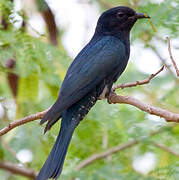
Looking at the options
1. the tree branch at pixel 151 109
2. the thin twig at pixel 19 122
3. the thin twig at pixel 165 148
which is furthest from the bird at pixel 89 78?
the thin twig at pixel 165 148

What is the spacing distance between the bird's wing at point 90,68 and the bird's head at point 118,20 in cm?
22

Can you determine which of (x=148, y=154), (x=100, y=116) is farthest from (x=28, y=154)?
(x=148, y=154)

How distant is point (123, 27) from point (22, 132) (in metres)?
1.39

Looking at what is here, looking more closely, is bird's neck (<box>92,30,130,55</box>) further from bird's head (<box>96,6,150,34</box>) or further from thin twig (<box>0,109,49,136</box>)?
thin twig (<box>0,109,49,136</box>)

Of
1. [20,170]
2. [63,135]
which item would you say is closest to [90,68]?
[63,135]

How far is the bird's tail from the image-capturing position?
3.80m

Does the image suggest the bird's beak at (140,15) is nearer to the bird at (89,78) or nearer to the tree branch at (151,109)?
the bird at (89,78)

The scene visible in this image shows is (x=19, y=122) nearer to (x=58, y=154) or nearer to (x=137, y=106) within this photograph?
(x=58, y=154)

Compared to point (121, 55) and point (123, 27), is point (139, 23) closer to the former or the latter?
point (123, 27)

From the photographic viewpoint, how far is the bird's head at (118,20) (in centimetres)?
484

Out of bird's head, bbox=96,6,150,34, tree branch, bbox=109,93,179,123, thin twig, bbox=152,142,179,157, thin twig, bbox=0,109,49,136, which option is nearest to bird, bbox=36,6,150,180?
bird's head, bbox=96,6,150,34

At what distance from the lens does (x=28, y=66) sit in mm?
4504

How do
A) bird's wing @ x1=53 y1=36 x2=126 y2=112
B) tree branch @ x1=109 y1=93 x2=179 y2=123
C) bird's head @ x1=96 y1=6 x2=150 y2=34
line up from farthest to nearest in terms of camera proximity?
bird's head @ x1=96 y1=6 x2=150 y2=34 → bird's wing @ x1=53 y1=36 x2=126 y2=112 → tree branch @ x1=109 y1=93 x2=179 y2=123

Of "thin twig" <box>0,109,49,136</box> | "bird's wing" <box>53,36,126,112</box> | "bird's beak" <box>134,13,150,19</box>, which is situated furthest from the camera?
"bird's beak" <box>134,13,150,19</box>
